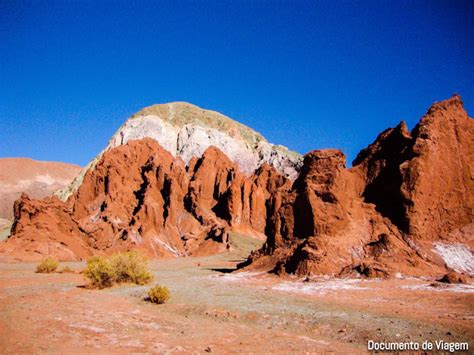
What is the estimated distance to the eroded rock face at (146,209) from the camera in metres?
48.6

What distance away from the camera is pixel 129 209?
6756cm

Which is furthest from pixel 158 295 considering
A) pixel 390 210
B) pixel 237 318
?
pixel 390 210

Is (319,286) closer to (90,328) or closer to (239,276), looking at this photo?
(239,276)

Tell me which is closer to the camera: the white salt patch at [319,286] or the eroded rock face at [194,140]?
the white salt patch at [319,286]

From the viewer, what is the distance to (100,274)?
75.2 ft

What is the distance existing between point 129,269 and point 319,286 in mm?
11693

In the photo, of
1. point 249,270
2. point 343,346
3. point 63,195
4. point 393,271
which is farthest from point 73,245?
point 63,195

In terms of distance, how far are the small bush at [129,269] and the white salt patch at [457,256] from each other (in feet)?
62.1

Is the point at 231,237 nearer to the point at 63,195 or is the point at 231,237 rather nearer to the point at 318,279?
the point at 318,279

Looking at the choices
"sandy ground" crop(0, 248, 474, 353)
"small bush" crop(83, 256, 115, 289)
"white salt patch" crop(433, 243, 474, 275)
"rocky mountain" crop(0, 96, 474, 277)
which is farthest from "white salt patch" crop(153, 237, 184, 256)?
"white salt patch" crop(433, 243, 474, 275)

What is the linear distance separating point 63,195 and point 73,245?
67.6m

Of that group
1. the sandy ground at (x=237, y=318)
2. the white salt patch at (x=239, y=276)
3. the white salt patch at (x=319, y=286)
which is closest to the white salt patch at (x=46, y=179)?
the white salt patch at (x=239, y=276)

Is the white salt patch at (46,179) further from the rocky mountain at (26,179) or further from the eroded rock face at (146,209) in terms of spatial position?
the eroded rock face at (146,209)

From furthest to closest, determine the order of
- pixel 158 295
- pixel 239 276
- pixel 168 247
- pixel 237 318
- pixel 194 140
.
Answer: pixel 194 140 → pixel 168 247 → pixel 239 276 → pixel 158 295 → pixel 237 318
